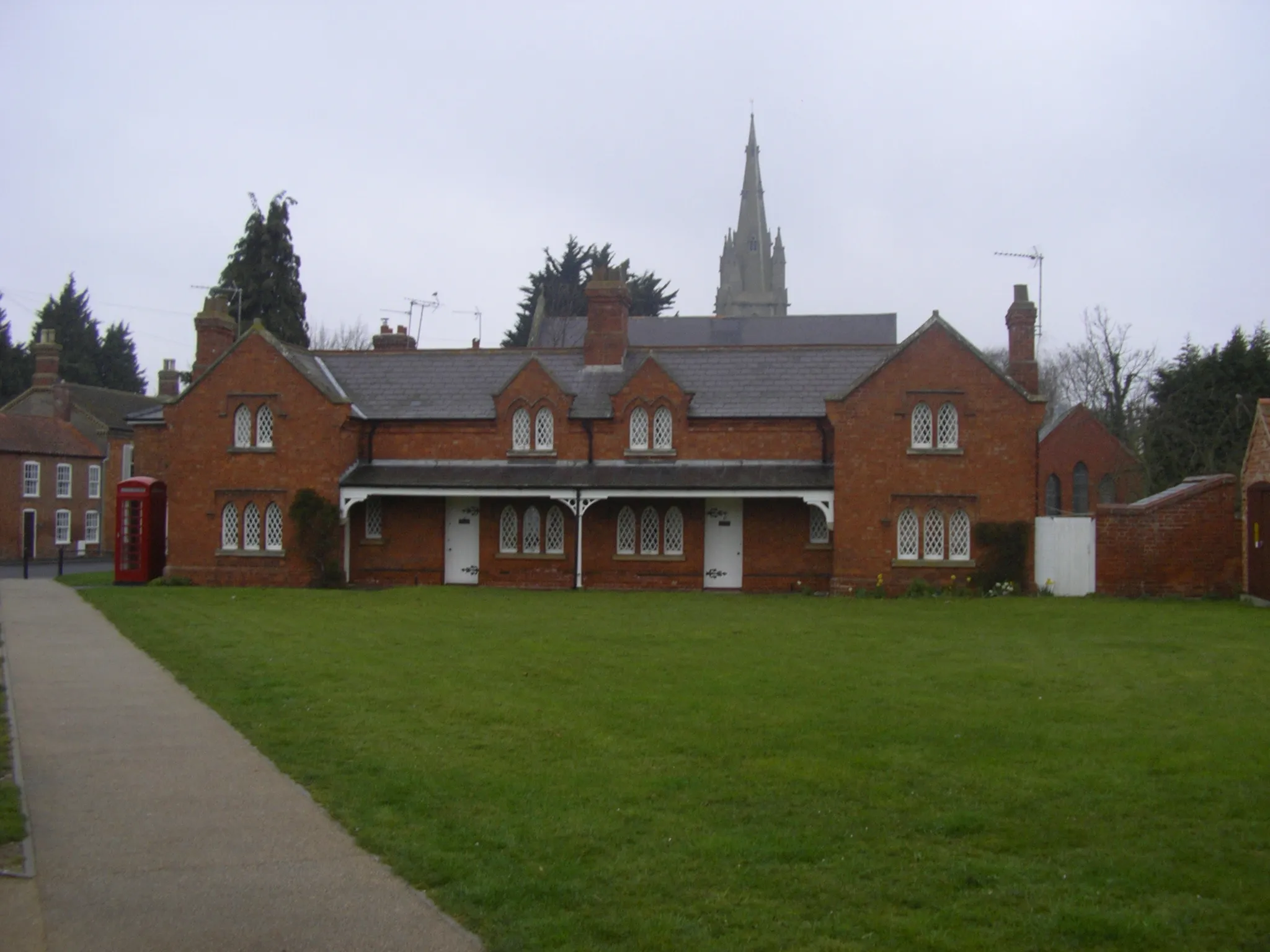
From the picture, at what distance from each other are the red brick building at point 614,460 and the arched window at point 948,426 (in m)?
0.04

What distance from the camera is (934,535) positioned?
95.3ft

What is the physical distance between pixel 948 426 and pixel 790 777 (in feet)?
68.6

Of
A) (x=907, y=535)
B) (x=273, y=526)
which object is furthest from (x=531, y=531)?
(x=907, y=535)

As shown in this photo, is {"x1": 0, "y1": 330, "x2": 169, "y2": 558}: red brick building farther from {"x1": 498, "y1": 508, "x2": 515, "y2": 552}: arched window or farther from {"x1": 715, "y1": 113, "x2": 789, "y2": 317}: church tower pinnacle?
{"x1": 715, "y1": 113, "x2": 789, "y2": 317}: church tower pinnacle

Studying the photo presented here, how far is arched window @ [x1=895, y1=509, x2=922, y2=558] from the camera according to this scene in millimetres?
29078

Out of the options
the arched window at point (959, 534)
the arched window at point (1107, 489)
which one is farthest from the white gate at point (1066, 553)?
the arched window at point (1107, 489)

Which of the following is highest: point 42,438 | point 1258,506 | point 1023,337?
point 1023,337

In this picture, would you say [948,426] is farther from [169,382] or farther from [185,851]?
[169,382]

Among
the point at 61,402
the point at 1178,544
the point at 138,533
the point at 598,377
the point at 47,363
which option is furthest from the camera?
the point at 47,363

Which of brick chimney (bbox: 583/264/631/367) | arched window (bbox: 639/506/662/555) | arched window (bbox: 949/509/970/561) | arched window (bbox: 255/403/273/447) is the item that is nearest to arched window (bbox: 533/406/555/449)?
brick chimney (bbox: 583/264/631/367)

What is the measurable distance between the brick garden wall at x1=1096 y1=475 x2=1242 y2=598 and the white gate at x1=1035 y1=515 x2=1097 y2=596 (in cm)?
58

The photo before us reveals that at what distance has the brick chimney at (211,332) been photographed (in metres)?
35.2

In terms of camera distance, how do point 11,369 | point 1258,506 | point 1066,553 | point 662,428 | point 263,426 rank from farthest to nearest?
point 11,369
point 263,426
point 662,428
point 1066,553
point 1258,506

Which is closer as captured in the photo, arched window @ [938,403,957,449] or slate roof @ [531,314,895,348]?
arched window @ [938,403,957,449]
